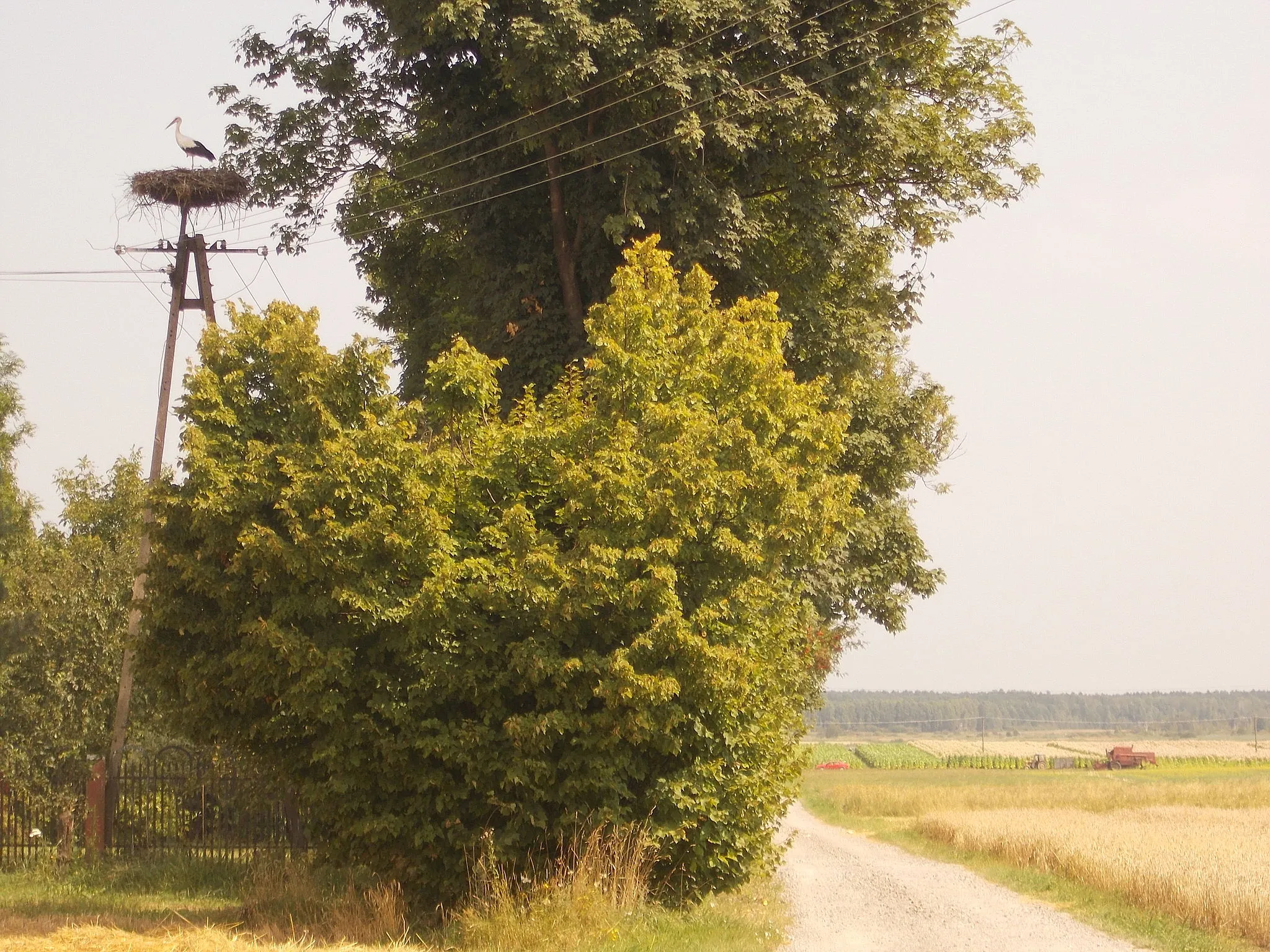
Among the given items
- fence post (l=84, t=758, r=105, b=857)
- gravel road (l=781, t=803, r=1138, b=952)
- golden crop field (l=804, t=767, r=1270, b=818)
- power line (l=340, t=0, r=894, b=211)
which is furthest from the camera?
golden crop field (l=804, t=767, r=1270, b=818)

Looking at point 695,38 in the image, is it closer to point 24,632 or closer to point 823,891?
point 823,891

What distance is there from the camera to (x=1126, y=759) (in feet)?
290

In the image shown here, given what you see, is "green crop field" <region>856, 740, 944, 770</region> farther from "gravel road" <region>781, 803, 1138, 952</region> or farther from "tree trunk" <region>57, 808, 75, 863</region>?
"tree trunk" <region>57, 808, 75, 863</region>

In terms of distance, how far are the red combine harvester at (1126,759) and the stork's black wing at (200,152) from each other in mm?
79796

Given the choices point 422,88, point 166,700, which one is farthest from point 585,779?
point 422,88

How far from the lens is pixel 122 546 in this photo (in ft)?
89.0

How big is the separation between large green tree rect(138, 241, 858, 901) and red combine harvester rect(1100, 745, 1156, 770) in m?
80.1

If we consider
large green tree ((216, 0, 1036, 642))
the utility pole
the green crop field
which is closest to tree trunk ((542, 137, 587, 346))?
large green tree ((216, 0, 1036, 642))

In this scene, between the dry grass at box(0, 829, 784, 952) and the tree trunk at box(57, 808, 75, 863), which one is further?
the tree trunk at box(57, 808, 75, 863)

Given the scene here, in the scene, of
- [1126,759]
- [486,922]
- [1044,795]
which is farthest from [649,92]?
[1126,759]

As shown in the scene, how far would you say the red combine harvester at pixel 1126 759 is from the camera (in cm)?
8756

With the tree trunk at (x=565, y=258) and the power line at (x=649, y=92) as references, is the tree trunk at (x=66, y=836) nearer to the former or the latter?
the tree trunk at (x=565, y=258)

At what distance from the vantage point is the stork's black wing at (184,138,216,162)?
70.5ft

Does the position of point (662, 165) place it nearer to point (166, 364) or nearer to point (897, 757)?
point (166, 364)
